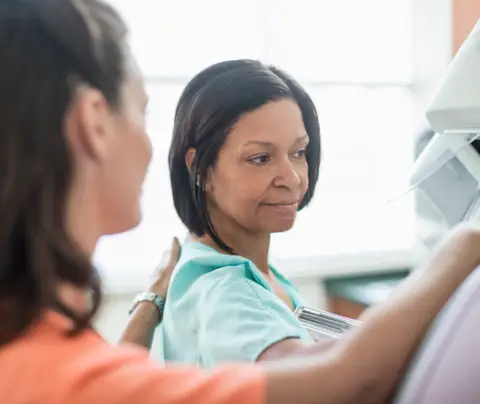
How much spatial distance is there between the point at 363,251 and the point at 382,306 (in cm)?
204

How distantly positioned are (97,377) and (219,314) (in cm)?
31

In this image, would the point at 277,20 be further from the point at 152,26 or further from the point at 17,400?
the point at 17,400

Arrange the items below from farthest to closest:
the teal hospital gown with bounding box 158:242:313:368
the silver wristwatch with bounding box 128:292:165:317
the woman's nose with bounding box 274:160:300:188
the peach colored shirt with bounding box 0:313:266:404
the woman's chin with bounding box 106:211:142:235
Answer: the silver wristwatch with bounding box 128:292:165:317 < the woman's nose with bounding box 274:160:300:188 < the teal hospital gown with bounding box 158:242:313:368 < the woman's chin with bounding box 106:211:142:235 < the peach colored shirt with bounding box 0:313:266:404

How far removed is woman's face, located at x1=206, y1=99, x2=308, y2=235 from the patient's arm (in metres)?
0.40

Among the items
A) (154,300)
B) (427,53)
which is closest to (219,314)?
(154,300)

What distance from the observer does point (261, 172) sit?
0.92 metres

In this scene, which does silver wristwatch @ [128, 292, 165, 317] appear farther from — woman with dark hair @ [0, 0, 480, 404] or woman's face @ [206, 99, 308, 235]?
woman with dark hair @ [0, 0, 480, 404]

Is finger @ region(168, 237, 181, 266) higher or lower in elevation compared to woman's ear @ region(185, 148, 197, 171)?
lower

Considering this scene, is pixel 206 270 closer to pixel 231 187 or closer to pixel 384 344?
pixel 231 187

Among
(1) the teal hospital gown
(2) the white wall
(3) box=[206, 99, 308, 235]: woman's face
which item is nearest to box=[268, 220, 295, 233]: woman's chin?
(3) box=[206, 99, 308, 235]: woman's face

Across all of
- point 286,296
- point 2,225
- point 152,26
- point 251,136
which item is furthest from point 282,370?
point 152,26

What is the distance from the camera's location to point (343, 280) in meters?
2.46

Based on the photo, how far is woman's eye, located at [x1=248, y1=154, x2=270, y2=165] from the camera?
0.92 metres

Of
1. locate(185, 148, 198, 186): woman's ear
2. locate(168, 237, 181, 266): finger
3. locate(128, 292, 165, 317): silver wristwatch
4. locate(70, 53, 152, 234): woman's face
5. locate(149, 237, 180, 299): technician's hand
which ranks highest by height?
locate(70, 53, 152, 234): woman's face
